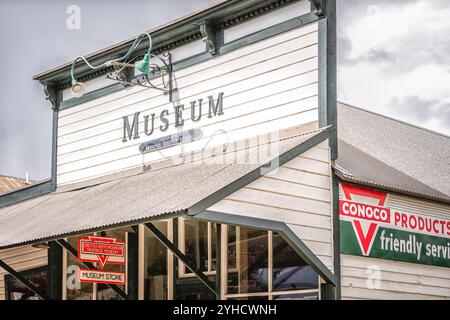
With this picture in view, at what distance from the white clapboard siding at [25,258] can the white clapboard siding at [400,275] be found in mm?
7194

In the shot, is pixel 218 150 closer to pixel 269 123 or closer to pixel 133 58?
pixel 269 123

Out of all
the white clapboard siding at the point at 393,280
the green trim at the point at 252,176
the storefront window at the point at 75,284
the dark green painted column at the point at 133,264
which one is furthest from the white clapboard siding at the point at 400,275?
the storefront window at the point at 75,284

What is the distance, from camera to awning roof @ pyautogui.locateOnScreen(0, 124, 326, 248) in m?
10.3

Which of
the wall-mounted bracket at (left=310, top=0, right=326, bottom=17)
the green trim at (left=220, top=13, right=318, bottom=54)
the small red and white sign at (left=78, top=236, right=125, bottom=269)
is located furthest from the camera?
the small red and white sign at (left=78, top=236, right=125, bottom=269)

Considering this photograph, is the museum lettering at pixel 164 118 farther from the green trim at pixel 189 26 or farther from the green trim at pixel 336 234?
the green trim at pixel 336 234

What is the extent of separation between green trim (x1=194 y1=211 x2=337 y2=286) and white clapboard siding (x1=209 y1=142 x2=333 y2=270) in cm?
7

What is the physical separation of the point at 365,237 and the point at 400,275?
0.82 meters

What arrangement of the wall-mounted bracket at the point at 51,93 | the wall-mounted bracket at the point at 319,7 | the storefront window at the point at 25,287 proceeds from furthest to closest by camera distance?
the wall-mounted bracket at the point at 51,93
the storefront window at the point at 25,287
the wall-mounted bracket at the point at 319,7

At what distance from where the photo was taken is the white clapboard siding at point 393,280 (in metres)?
11.5

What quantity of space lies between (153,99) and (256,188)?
14.5ft

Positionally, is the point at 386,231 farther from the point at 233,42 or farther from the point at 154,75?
the point at 154,75

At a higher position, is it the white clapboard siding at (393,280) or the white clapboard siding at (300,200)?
the white clapboard siding at (300,200)

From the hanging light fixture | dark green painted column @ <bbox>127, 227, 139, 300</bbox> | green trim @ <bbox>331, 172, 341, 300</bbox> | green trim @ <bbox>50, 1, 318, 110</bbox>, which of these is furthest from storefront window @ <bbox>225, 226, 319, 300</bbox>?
the hanging light fixture

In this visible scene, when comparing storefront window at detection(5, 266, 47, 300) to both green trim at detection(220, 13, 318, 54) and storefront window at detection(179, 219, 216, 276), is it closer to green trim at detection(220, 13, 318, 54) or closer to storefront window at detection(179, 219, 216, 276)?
storefront window at detection(179, 219, 216, 276)
